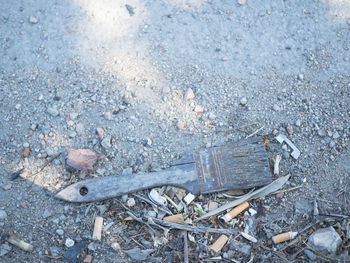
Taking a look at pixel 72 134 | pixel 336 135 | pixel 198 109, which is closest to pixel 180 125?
pixel 198 109

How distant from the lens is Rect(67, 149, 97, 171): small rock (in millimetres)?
2387

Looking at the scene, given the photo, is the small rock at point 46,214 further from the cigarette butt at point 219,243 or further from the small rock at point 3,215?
the cigarette butt at point 219,243

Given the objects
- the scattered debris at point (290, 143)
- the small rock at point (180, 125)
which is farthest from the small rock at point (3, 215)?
the scattered debris at point (290, 143)

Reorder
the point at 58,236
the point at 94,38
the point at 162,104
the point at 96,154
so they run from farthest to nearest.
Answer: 1. the point at 94,38
2. the point at 162,104
3. the point at 96,154
4. the point at 58,236

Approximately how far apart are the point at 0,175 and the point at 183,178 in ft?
4.35

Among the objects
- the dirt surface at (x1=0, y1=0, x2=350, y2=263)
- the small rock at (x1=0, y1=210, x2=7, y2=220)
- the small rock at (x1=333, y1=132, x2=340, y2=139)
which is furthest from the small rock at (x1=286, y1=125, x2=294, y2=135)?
the small rock at (x1=0, y1=210, x2=7, y2=220)

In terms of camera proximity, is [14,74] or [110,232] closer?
[110,232]

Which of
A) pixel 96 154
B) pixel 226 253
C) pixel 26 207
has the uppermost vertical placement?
pixel 96 154

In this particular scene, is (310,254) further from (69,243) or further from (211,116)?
(69,243)

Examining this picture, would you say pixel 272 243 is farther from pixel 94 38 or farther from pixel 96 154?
pixel 94 38

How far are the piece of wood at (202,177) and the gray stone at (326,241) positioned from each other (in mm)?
482

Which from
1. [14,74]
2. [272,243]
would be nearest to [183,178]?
[272,243]

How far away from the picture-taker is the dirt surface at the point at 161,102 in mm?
2316

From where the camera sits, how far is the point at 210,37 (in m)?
2.87
